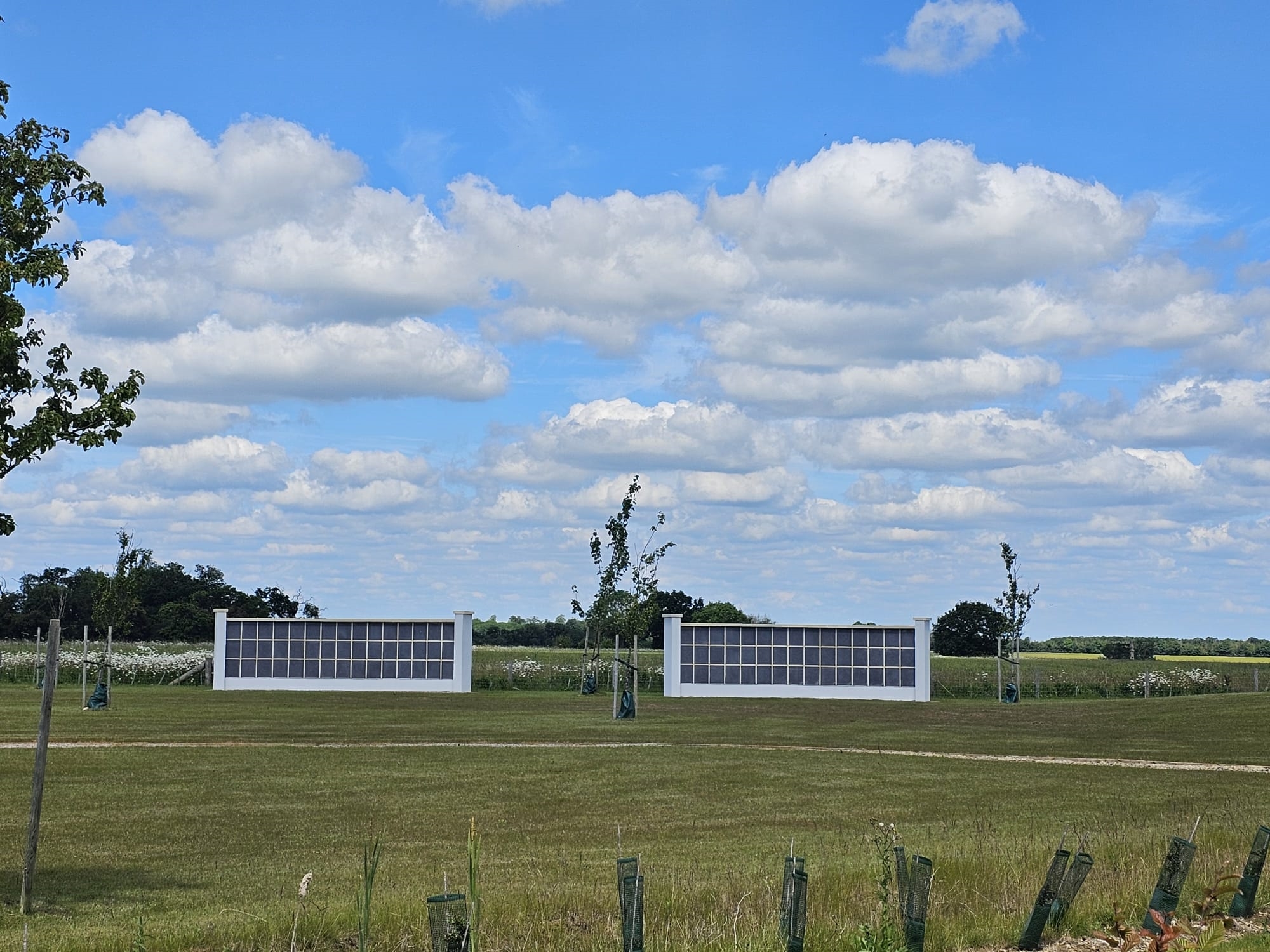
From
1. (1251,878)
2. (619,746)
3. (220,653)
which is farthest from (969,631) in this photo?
(1251,878)

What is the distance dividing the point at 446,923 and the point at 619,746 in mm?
20902

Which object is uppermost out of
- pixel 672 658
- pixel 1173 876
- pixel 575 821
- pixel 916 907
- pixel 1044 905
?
pixel 672 658

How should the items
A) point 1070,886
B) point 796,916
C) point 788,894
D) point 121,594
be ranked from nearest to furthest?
point 796,916, point 788,894, point 1070,886, point 121,594

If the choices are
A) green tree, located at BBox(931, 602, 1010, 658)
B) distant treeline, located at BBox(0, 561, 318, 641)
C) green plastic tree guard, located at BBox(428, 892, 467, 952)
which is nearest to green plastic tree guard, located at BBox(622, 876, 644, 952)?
green plastic tree guard, located at BBox(428, 892, 467, 952)

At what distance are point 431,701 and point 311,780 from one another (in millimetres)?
25926

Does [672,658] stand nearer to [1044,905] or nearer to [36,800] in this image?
[36,800]

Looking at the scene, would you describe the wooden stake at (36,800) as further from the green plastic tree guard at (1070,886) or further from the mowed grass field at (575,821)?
the green plastic tree guard at (1070,886)

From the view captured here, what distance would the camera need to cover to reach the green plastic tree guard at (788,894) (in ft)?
26.4

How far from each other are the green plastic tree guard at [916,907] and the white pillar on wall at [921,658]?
4758 cm

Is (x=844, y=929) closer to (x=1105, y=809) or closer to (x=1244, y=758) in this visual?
(x=1105, y=809)

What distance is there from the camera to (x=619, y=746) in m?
27.7

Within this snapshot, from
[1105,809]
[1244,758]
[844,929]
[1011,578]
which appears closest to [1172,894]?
[844,929]

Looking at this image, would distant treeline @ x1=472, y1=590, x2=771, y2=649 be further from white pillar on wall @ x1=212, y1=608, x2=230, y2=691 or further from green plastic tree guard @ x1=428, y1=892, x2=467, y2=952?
green plastic tree guard @ x1=428, y1=892, x2=467, y2=952

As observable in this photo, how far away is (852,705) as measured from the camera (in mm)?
47156
